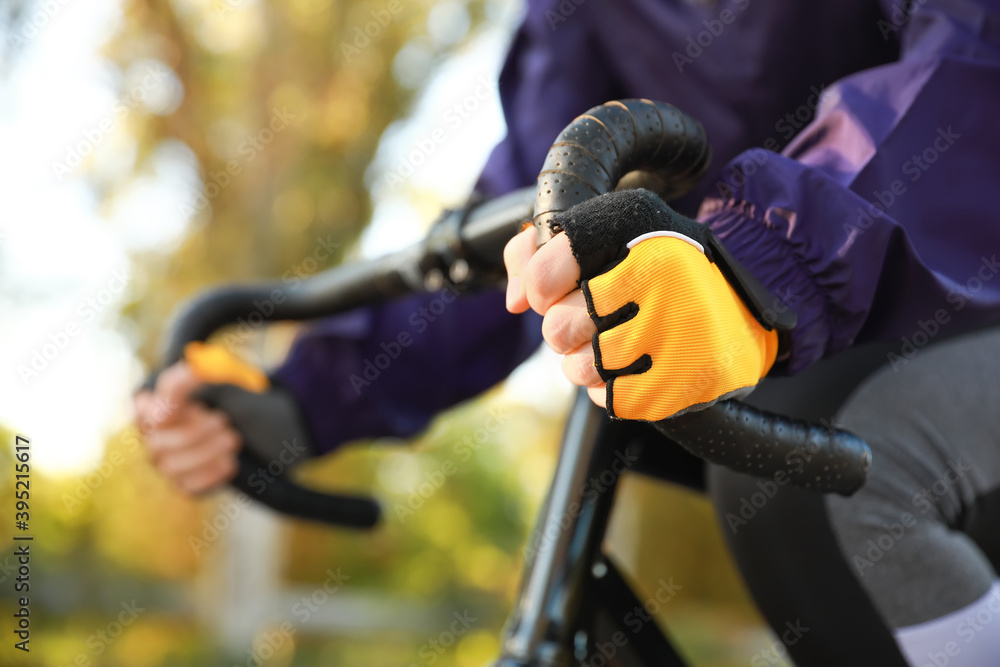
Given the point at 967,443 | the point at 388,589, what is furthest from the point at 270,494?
the point at 388,589

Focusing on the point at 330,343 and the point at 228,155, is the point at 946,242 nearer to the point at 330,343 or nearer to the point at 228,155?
the point at 330,343

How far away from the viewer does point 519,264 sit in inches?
17.4

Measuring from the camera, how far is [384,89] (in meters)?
5.06

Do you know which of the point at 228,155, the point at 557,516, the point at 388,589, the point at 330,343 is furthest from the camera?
the point at 388,589

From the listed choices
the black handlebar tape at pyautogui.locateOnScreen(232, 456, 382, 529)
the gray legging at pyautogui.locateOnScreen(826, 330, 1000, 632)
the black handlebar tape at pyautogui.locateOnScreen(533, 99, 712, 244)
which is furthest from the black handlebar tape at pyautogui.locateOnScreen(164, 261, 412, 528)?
the gray legging at pyautogui.locateOnScreen(826, 330, 1000, 632)

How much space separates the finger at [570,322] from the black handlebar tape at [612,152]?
0.04m

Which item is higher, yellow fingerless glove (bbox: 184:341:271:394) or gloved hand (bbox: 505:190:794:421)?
gloved hand (bbox: 505:190:794:421)

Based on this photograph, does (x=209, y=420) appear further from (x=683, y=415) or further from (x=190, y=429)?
(x=683, y=415)

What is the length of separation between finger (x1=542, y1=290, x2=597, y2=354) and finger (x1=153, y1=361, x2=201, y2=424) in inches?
25.9

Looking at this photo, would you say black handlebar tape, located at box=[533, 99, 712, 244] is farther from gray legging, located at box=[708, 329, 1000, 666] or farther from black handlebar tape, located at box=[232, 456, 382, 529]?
black handlebar tape, located at box=[232, 456, 382, 529]

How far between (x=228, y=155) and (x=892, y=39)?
4739 mm

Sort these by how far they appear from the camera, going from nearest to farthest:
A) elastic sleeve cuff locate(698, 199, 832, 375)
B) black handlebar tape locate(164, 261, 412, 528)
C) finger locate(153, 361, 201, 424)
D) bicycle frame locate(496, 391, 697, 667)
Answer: elastic sleeve cuff locate(698, 199, 832, 375) → bicycle frame locate(496, 391, 697, 667) → black handlebar tape locate(164, 261, 412, 528) → finger locate(153, 361, 201, 424)

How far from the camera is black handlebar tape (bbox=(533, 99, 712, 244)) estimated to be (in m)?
0.42

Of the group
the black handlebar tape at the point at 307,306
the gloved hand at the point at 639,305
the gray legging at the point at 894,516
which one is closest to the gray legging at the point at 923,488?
the gray legging at the point at 894,516
